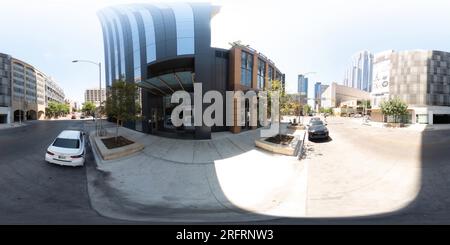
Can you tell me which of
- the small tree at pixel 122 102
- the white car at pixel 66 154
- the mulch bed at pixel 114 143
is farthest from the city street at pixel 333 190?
the small tree at pixel 122 102

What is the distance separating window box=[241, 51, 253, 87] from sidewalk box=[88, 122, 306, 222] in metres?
9.86

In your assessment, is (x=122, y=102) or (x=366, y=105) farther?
(x=366, y=105)

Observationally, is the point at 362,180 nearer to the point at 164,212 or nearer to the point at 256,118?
the point at 164,212

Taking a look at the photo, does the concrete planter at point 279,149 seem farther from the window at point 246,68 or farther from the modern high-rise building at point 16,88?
the modern high-rise building at point 16,88

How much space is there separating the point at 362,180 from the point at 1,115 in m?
49.9

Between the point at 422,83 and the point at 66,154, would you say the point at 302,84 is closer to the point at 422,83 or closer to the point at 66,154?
the point at 66,154

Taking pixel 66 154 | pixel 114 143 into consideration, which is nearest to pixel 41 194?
pixel 66 154

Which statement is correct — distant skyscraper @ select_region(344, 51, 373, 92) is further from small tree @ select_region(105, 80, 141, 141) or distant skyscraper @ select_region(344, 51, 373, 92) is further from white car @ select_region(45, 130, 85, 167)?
white car @ select_region(45, 130, 85, 167)

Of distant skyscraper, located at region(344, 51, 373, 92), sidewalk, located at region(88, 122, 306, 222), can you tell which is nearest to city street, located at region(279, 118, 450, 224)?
sidewalk, located at region(88, 122, 306, 222)

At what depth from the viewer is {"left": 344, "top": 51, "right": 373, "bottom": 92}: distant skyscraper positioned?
105 metres

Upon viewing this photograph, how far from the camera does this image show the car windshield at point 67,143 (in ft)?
31.7

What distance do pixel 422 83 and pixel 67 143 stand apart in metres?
63.4

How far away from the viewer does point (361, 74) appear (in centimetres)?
11638

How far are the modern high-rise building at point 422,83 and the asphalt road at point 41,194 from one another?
56.6 m
